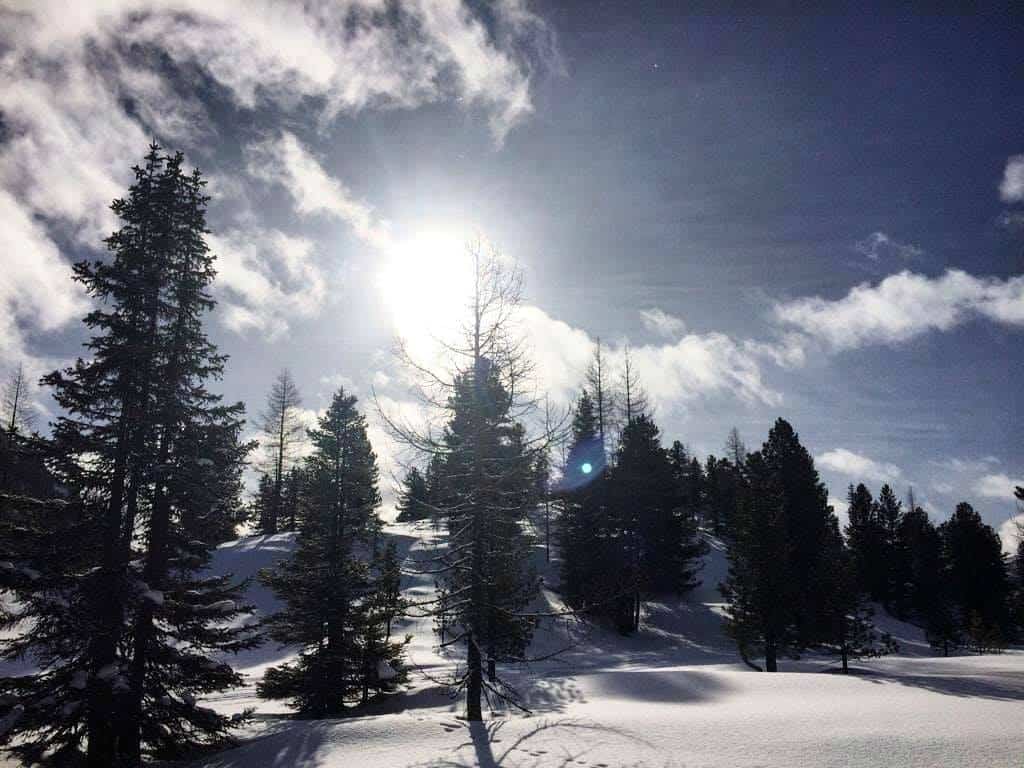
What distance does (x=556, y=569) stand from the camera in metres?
42.1

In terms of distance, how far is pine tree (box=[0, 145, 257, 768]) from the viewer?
11.6 meters

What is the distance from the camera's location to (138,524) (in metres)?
13.4

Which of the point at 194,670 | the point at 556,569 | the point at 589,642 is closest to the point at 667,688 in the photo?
the point at 194,670

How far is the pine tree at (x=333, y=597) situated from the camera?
17.7 m

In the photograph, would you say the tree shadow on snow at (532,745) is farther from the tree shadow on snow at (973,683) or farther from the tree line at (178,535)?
the tree shadow on snow at (973,683)

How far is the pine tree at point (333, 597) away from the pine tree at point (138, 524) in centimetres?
386

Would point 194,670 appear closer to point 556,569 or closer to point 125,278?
point 125,278

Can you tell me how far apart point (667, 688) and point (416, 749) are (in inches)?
371

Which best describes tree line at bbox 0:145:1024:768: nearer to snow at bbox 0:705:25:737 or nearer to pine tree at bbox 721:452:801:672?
snow at bbox 0:705:25:737

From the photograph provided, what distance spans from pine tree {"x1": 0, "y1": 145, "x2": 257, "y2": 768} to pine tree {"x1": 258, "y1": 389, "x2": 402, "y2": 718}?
12.7ft

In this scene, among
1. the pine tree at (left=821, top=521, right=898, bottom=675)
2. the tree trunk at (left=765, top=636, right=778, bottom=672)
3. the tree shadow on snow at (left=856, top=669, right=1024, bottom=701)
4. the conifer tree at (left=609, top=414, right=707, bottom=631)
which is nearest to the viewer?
the tree shadow on snow at (left=856, top=669, right=1024, bottom=701)

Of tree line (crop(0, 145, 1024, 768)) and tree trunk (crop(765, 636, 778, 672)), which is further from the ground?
tree line (crop(0, 145, 1024, 768))

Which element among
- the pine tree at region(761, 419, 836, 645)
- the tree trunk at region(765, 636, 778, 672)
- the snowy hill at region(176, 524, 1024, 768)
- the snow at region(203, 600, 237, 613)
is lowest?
the tree trunk at region(765, 636, 778, 672)

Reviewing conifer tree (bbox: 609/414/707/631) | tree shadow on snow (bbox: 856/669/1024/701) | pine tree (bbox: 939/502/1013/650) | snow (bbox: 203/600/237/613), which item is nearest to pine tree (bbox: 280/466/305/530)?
conifer tree (bbox: 609/414/707/631)
